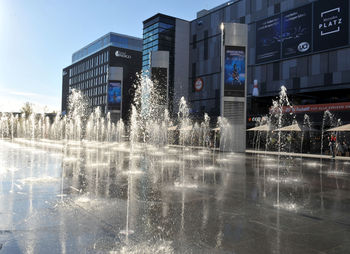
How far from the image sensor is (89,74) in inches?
3954

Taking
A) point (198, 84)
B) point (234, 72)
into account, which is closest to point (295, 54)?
point (234, 72)

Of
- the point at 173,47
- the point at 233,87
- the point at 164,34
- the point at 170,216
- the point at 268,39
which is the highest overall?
the point at 164,34

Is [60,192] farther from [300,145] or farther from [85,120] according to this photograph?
[85,120]

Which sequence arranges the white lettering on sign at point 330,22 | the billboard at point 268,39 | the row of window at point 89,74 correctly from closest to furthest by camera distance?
the white lettering on sign at point 330,22 < the billboard at point 268,39 < the row of window at point 89,74

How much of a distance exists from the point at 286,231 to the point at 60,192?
652cm

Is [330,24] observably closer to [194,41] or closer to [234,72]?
[234,72]

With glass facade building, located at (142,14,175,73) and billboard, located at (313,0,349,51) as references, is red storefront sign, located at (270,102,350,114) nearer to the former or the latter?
billboard, located at (313,0,349,51)

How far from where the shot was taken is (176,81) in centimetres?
5500

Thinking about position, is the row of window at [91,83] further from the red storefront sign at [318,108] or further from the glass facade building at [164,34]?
the red storefront sign at [318,108]

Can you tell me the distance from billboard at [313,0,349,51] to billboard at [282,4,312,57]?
88 cm

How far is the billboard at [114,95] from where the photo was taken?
179 ft

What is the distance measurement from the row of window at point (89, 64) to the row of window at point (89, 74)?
142 cm

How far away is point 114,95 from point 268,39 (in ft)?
93.0

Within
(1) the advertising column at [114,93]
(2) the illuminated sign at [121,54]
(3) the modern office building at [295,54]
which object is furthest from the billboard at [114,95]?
(2) the illuminated sign at [121,54]
